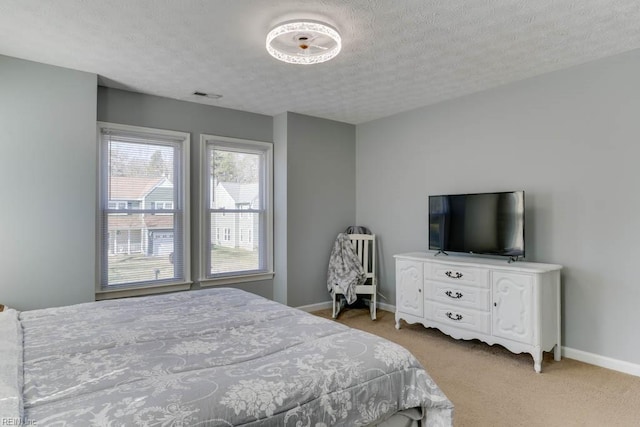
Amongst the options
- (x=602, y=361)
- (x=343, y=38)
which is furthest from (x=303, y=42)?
(x=602, y=361)

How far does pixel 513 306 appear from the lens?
3135 millimetres

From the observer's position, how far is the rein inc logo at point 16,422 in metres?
0.99

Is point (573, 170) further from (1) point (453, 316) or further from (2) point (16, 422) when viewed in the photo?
(2) point (16, 422)

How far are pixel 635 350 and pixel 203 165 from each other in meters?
4.34

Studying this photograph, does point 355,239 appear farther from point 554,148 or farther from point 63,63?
point 63,63

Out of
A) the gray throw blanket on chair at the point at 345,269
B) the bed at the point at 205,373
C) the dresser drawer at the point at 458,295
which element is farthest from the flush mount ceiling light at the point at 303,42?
the gray throw blanket on chair at the point at 345,269

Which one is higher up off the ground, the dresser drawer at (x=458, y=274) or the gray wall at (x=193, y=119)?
the gray wall at (x=193, y=119)

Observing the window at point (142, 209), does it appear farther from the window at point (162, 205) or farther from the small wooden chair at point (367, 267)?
the small wooden chair at point (367, 267)

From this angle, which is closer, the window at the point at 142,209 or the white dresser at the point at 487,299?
the white dresser at the point at 487,299

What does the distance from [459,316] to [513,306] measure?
53cm

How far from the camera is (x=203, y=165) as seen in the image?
434 cm

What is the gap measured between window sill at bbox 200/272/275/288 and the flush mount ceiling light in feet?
8.80

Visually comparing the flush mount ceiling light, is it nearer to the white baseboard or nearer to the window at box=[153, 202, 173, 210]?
the window at box=[153, 202, 173, 210]

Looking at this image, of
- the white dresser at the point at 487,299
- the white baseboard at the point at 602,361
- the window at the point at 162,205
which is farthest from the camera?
the window at the point at 162,205
